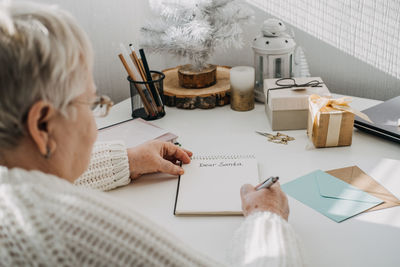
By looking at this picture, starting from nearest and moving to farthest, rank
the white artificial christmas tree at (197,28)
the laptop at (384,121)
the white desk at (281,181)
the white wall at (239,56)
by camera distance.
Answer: the white desk at (281,181) < the laptop at (384,121) < the white artificial christmas tree at (197,28) < the white wall at (239,56)

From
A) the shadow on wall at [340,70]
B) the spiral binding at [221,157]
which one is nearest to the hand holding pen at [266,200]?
the spiral binding at [221,157]

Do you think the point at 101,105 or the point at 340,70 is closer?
the point at 101,105

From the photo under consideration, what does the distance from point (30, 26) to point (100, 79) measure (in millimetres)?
1076

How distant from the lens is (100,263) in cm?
52

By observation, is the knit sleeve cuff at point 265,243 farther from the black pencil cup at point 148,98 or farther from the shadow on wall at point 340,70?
the shadow on wall at point 340,70

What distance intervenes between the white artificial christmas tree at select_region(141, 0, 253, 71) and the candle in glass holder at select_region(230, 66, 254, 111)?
88 mm

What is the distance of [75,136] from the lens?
62 cm

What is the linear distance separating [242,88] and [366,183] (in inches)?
20.6

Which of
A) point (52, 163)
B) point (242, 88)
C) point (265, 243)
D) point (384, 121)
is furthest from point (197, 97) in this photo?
point (52, 163)

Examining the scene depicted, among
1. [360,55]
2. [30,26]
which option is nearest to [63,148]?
[30,26]

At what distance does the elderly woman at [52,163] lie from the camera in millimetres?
499

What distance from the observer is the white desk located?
778 mm

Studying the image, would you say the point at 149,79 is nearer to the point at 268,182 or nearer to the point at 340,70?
the point at 268,182

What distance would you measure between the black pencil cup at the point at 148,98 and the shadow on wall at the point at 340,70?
1.53 ft
